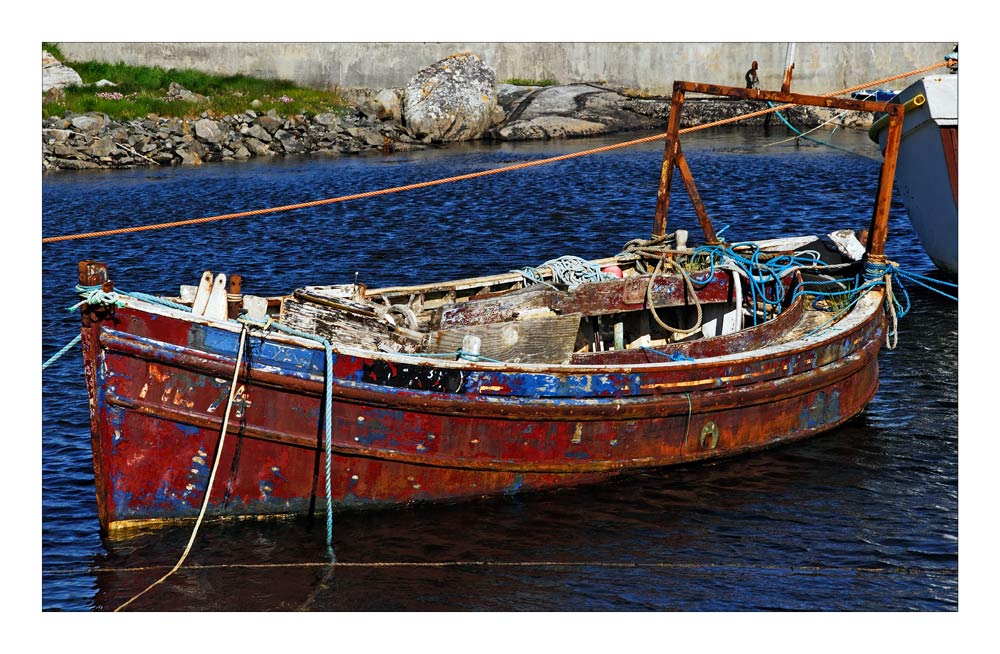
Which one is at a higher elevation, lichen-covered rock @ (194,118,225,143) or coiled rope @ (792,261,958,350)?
lichen-covered rock @ (194,118,225,143)

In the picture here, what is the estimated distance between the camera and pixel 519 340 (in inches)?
374

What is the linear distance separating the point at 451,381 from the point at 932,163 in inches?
404

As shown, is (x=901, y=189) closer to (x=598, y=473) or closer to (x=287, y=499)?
(x=598, y=473)

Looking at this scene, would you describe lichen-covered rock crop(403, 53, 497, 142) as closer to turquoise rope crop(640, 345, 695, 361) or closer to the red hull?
turquoise rope crop(640, 345, 695, 361)

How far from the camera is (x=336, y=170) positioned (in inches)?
1197

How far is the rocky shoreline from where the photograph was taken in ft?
103

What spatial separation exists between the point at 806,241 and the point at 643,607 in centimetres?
701

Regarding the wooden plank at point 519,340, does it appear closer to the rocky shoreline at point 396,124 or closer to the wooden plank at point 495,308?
the wooden plank at point 495,308

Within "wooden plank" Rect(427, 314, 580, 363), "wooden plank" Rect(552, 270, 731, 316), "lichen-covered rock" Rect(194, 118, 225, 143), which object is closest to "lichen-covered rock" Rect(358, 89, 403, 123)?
"lichen-covered rock" Rect(194, 118, 225, 143)

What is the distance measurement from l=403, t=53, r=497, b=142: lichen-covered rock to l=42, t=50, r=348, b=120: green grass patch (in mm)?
2695

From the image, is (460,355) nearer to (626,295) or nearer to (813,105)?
(626,295)

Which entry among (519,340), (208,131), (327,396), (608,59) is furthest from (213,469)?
(608,59)

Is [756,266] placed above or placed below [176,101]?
below

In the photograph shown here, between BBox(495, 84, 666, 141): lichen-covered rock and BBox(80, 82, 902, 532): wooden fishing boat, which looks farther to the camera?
BBox(495, 84, 666, 141): lichen-covered rock
